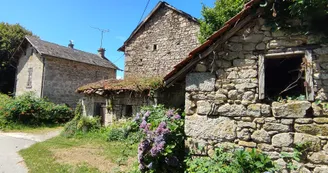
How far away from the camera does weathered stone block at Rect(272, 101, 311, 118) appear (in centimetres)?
367

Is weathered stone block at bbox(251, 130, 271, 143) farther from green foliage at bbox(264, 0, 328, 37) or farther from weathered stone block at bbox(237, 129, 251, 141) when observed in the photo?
green foliage at bbox(264, 0, 328, 37)

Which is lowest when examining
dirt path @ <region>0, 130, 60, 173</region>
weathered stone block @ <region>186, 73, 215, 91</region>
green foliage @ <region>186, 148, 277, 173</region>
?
dirt path @ <region>0, 130, 60, 173</region>

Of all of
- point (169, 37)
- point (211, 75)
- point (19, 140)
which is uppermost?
point (169, 37)

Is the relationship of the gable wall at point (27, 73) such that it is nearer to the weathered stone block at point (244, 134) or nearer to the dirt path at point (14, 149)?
the dirt path at point (14, 149)

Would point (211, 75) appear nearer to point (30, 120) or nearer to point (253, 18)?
Result: point (253, 18)

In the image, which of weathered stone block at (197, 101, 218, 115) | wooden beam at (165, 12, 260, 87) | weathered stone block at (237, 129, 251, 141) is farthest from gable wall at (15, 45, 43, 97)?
weathered stone block at (237, 129, 251, 141)

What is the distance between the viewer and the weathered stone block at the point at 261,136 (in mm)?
3885

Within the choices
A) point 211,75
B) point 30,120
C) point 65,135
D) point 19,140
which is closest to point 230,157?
point 211,75

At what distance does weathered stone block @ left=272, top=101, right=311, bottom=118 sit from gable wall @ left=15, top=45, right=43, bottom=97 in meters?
16.3

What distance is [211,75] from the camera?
4.46 m

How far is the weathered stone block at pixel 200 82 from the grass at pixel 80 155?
8.01 feet

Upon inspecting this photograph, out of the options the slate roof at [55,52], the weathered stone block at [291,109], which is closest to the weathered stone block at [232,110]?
the weathered stone block at [291,109]

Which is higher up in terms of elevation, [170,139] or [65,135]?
[170,139]

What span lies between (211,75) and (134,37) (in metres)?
10.0
